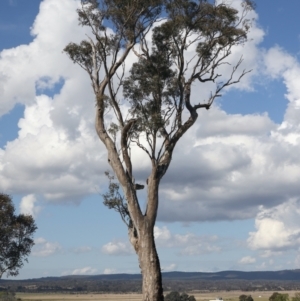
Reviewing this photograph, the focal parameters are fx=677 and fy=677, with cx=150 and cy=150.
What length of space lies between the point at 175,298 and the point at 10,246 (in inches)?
1458

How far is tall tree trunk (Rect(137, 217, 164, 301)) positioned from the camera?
18.9 m

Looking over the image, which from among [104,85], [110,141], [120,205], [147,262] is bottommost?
[147,262]

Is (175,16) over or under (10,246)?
over

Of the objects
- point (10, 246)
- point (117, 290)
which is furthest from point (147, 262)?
point (117, 290)

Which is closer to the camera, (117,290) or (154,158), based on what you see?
(154,158)

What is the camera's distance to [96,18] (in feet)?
72.3

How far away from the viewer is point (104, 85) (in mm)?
21344

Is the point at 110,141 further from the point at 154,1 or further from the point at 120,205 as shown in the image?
the point at 154,1

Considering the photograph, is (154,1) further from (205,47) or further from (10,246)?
(10,246)

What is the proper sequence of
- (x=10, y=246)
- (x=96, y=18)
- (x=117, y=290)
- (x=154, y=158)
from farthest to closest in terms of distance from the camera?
(x=117, y=290) → (x=10, y=246) → (x=96, y=18) → (x=154, y=158)

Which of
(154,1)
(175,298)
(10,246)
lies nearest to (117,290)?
(175,298)

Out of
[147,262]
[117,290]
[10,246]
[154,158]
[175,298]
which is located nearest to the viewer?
[147,262]

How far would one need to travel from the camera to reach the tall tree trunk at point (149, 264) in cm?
1886

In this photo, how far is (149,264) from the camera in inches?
748
